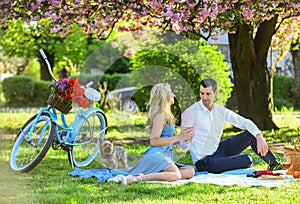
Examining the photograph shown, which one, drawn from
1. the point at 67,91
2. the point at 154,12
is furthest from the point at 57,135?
the point at 154,12

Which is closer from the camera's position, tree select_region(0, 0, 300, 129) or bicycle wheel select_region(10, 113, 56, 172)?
bicycle wheel select_region(10, 113, 56, 172)

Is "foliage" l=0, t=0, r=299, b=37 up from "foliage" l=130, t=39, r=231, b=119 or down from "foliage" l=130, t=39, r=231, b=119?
up

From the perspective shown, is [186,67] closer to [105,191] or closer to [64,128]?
[64,128]

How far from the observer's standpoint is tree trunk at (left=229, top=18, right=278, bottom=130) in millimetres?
11828

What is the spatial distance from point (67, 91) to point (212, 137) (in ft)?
5.96

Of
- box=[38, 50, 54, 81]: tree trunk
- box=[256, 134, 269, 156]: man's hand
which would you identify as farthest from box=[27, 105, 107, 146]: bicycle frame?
box=[38, 50, 54, 81]: tree trunk

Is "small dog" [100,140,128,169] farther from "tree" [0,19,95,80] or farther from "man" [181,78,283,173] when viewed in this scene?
"tree" [0,19,95,80]

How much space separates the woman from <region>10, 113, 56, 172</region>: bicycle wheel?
1.06 meters

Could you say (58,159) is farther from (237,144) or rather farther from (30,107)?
(30,107)

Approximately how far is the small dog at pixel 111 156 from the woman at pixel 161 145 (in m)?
0.41

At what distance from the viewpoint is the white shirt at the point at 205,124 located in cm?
747

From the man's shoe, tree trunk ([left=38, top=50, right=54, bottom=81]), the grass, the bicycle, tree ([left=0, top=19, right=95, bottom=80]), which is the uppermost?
tree ([left=0, top=19, right=95, bottom=80])

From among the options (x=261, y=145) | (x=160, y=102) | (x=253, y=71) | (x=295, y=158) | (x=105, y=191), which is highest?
(x=253, y=71)

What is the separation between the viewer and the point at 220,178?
7039mm
